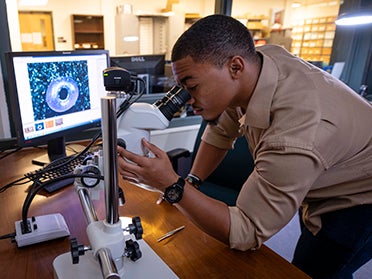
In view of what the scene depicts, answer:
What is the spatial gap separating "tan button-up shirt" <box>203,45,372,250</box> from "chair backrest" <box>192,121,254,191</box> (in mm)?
650

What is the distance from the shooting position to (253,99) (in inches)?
33.6

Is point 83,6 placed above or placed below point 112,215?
above

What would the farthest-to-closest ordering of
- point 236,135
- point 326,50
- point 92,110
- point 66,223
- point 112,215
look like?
point 326,50
point 92,110
point 236,135
point 66,223
point 112,215

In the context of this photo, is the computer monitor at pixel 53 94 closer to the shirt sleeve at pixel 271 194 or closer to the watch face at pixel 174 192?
the watch face at pixel 174 192

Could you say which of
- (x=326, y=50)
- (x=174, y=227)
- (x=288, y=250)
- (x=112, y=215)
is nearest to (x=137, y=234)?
(x=112, y=215)

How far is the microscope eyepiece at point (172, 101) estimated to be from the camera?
2.27 feet

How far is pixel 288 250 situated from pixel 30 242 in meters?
1.65

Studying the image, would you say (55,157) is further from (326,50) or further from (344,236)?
(326,50)

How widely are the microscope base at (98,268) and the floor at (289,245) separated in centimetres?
139

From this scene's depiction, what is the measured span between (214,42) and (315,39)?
436 centimetres

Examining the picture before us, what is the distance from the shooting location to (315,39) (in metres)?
4.51

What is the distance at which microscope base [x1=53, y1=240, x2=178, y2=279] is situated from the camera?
2.08ft

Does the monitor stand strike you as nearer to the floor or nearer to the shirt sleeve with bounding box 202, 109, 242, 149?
the shirt sleeve with bounding box 202, 109, 242, 149

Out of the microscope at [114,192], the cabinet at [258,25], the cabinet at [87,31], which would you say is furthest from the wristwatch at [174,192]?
the cabinet at [258,25]
